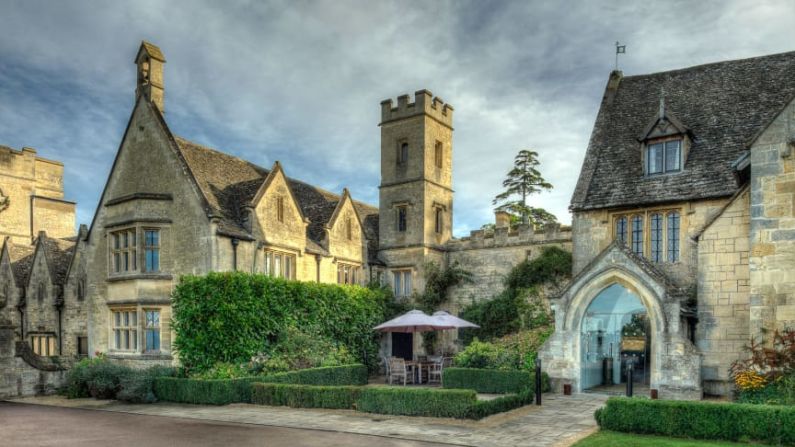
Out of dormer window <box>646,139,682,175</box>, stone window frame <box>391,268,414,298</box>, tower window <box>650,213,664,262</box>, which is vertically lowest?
stone window frame <box>391,268,414,298</box>

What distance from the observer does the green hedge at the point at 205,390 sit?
20.6 meters

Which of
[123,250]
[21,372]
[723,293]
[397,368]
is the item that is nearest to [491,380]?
[397,368]

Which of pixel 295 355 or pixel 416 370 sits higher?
pixel 295 355

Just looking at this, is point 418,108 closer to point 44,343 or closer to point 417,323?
point 417,323

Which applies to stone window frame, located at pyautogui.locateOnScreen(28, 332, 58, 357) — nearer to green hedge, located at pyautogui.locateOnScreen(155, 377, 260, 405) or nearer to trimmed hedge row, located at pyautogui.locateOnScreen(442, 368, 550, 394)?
green hedge, located at pyautogui.locateOnScreen(155, 377, 260, 405)

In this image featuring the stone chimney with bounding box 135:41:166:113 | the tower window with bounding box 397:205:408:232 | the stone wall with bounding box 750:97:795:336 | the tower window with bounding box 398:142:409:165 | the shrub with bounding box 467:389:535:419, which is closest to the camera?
the shrub with bounding box 467:389:535:419

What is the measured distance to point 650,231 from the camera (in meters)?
23.3

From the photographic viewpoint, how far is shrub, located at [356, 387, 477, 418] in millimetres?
16656

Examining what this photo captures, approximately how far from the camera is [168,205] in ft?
85.5

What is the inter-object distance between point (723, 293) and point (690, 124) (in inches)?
279

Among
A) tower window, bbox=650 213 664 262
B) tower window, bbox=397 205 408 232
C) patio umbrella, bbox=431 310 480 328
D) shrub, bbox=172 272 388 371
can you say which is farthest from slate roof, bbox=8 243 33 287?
tower window, bbox=650 213 664 262

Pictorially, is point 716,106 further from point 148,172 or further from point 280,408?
point 148,172

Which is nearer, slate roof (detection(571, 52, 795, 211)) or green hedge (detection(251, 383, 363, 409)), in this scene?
green hedge (detection(251, 383, 363, 409))

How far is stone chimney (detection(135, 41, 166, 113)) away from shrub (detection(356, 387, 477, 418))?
16.3 m
